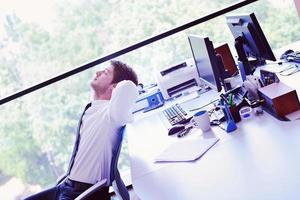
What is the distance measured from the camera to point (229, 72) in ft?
9.17

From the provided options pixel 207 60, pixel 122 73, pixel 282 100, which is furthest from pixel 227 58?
pixel 282 100

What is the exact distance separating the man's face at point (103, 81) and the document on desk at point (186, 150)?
2.59 feet

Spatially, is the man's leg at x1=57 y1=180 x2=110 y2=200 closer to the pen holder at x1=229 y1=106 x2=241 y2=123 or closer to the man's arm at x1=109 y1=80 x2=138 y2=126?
the man's arm at x1=109 y1=80 x2=138 y2=126

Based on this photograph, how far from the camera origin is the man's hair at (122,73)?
250 cm

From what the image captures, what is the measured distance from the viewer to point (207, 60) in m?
2.23

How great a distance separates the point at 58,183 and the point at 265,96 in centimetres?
136

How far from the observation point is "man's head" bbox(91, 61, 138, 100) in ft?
8.19

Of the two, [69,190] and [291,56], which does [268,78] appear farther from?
[69,190]

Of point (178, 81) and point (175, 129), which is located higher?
point (178, 81)

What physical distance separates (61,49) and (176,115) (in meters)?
1.97

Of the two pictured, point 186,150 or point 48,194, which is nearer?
point 186,150

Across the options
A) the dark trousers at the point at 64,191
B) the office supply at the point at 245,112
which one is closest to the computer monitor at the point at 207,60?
the office supply at the point at 245,112

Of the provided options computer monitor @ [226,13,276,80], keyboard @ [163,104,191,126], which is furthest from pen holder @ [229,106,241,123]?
computer monitor @ [226,13,276,80]

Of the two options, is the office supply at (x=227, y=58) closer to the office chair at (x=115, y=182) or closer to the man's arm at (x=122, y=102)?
the man's arm at (x=122, y=102)
